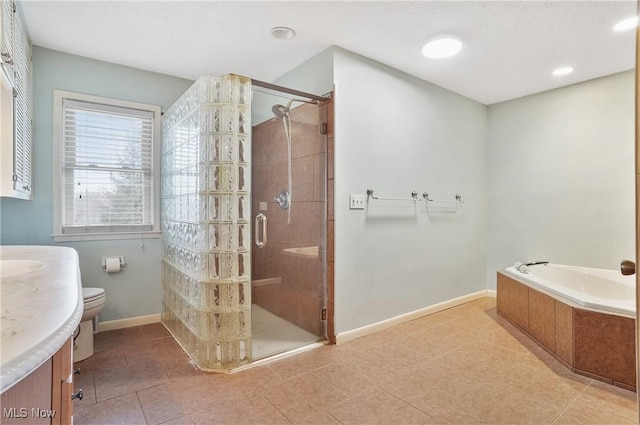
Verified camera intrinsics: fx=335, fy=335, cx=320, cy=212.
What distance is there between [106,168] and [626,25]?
407 cm

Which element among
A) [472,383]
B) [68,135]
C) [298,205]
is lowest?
[472,383]

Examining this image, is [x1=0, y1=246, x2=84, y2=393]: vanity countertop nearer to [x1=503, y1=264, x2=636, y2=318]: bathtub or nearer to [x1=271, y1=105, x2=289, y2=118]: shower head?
[x1=271, y1=105, x2=289, y2=118]: shower head

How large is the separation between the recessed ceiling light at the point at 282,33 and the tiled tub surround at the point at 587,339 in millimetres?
2658

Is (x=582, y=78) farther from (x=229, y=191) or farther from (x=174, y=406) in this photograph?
(x=174, y=406)

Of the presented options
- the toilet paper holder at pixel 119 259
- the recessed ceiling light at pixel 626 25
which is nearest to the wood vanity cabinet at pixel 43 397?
the toilet paper holder at pixel 119 259

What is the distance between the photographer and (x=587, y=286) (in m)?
3.11

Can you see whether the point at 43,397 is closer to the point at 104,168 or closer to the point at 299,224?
the point at 299,224

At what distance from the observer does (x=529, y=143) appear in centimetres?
369

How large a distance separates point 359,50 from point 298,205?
4.32ft

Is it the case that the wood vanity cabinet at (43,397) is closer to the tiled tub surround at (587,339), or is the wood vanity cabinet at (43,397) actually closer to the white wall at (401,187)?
the white wall at (401,187)

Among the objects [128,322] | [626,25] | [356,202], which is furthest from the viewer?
[128,322]

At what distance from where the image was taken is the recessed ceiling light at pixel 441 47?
8.03 ft

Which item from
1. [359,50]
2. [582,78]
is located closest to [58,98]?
[359,50]

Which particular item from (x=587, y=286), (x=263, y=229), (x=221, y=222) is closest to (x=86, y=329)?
(x=221, y=222)
